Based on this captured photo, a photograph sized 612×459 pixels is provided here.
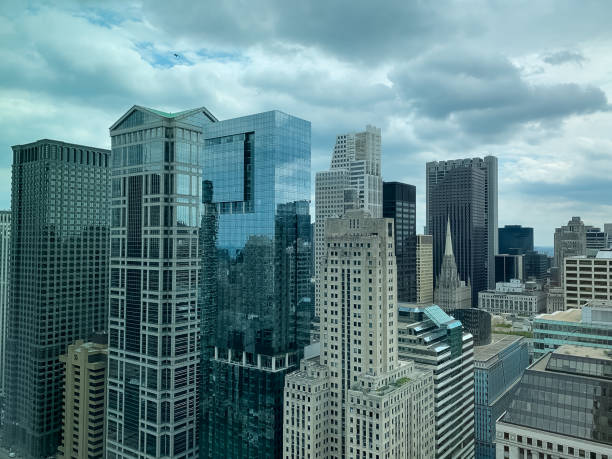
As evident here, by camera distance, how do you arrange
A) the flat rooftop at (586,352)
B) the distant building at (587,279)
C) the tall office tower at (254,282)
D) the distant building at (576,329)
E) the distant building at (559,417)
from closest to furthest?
the distant building at (559,417), the flat rooftop at (586,352), the distant building at (576,329), the tall office tower at (254,282), the distant building at (587,279)

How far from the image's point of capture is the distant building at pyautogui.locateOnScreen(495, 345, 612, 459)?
93875 millimetres

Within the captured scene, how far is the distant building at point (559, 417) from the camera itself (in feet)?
308

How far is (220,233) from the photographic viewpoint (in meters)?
181

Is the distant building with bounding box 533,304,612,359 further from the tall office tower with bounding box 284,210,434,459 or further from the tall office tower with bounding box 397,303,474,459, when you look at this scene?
the tall office tower with bounding box 284,210,434,459

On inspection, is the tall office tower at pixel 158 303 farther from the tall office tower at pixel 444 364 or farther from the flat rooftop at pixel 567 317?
the flat rooftop at pixel 567 317

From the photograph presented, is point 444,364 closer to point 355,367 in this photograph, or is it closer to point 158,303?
point 355,367

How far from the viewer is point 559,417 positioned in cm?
9919

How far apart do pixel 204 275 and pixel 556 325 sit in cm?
13122

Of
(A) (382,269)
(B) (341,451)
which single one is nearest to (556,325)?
(A) (382,269)

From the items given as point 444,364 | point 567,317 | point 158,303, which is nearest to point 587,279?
point 567,317

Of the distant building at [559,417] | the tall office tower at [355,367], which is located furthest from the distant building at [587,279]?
the tall office tower at [355,367]

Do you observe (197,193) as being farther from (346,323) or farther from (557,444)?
(557,444)

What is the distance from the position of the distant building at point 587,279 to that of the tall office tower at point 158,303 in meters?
157

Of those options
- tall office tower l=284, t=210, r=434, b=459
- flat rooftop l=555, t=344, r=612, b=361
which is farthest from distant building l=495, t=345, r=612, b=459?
tall office tower l=284, t=210, r=434, b=459
